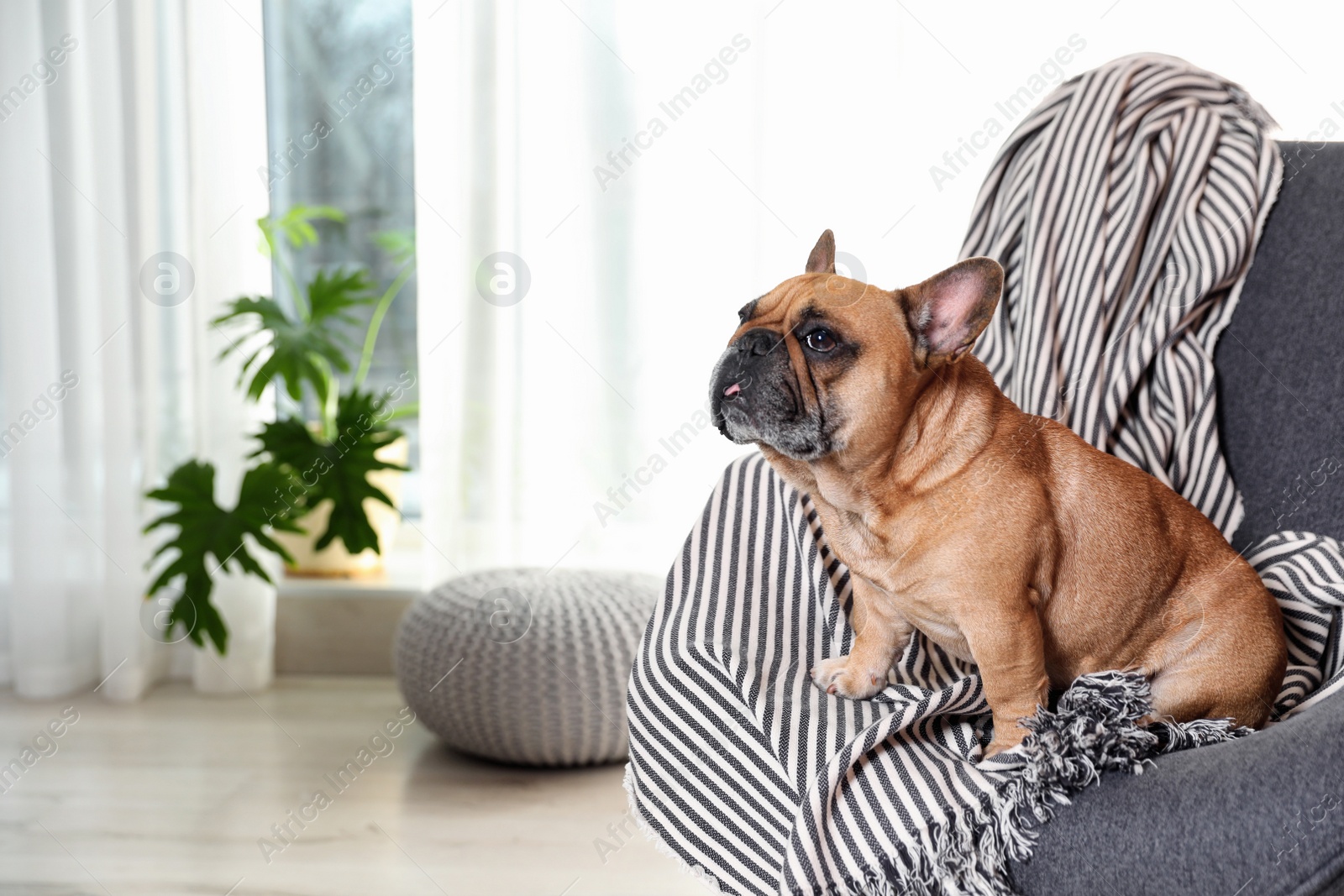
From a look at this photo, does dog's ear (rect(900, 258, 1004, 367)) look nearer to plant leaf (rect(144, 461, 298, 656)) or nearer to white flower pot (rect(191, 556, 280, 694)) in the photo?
plant leaf (rect(144, 461, 298, 656))

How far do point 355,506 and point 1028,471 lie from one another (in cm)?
194

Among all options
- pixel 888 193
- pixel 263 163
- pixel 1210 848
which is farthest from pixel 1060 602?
pixel 263 163

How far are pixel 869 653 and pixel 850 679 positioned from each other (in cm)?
5

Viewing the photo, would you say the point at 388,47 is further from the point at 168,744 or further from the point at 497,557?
the point at 168,744

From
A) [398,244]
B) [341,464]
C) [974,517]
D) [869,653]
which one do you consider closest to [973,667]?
[869,653]

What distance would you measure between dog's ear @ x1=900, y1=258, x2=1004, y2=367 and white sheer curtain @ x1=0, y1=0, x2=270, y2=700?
241 centimetres

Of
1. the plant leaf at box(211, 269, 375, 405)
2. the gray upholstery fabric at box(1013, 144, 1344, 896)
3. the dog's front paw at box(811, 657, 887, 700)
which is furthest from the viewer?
the plant leaf at box(211, 269, 375, 405)

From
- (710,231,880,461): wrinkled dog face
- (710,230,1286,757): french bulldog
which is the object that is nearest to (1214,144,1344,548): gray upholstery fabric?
(710,230,1286,757): french bulldog

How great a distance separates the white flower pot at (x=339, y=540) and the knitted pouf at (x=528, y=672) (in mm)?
709

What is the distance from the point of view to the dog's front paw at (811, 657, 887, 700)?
1.31 meters

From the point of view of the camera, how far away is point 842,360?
117 centimetres

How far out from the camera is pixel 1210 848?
36.1 inches

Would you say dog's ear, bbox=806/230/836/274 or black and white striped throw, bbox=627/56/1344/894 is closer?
black and white striped throw, bbox=627/56/1344/894

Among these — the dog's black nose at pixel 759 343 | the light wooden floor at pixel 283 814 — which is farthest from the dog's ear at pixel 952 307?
the light wooden floor at pixel 283 814
